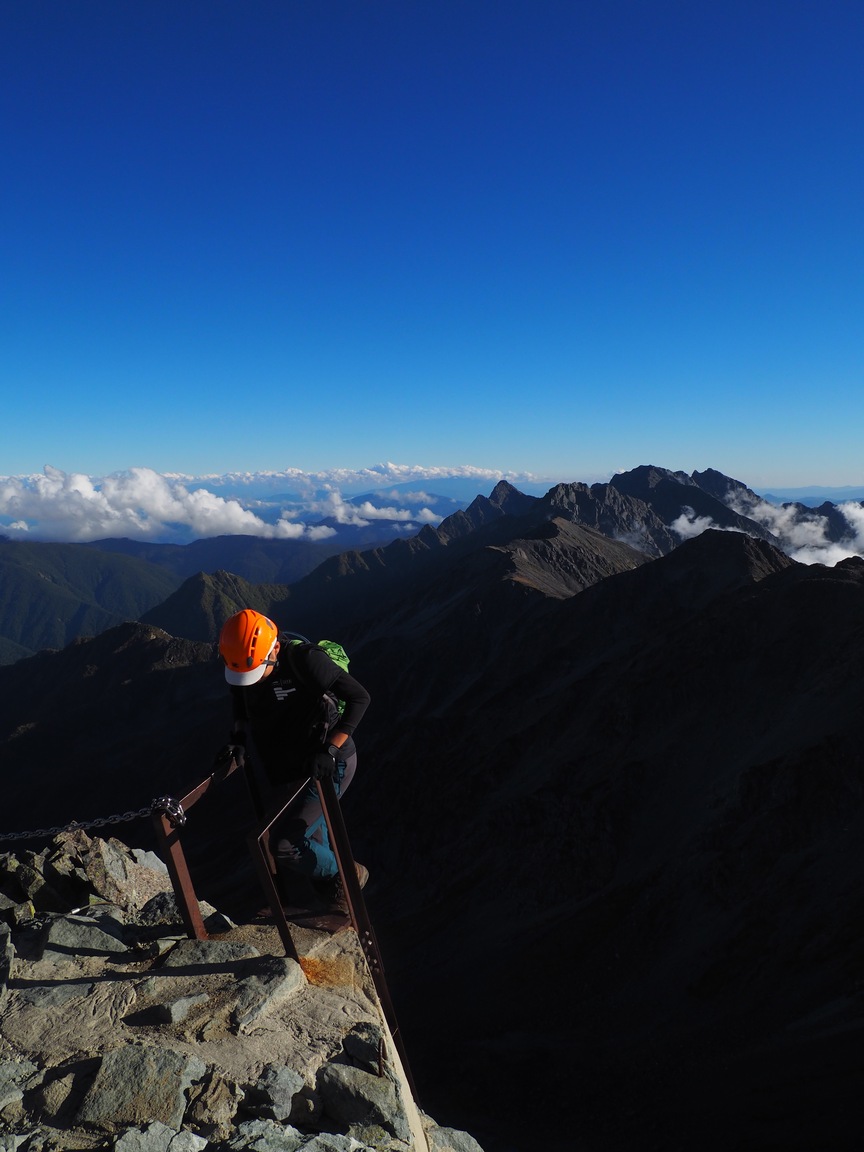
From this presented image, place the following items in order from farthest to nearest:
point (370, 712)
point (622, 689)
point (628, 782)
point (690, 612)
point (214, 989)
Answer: point (370, 712), point (690, 612), point (622, 689), point (628, 782), point (214, 989)

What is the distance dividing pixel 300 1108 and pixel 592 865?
42723 mm

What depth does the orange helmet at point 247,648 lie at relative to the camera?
7637 mm

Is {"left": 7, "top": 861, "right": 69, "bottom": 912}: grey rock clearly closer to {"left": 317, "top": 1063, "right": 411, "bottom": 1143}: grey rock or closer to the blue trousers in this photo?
the blue trousers

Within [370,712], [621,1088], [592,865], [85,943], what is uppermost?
[85,943]

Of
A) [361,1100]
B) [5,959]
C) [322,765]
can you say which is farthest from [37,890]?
[361,1100]

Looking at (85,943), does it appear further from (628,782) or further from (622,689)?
(622,689)

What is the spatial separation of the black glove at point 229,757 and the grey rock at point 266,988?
200cm

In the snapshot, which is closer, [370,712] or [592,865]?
[592,865]

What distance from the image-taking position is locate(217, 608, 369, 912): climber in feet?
25.0

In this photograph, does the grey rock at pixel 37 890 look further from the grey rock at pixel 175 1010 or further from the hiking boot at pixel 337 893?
the grey rock at pixel 175 1010

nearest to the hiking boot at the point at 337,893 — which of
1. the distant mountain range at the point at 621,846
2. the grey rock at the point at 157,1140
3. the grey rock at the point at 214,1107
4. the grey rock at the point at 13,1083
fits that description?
the distant mountain range at the point at 621,846

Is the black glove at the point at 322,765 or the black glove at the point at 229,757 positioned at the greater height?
the black glove at the point at 322,765

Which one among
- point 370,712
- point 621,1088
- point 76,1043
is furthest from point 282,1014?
point 370,712

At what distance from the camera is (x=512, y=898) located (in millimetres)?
46312
